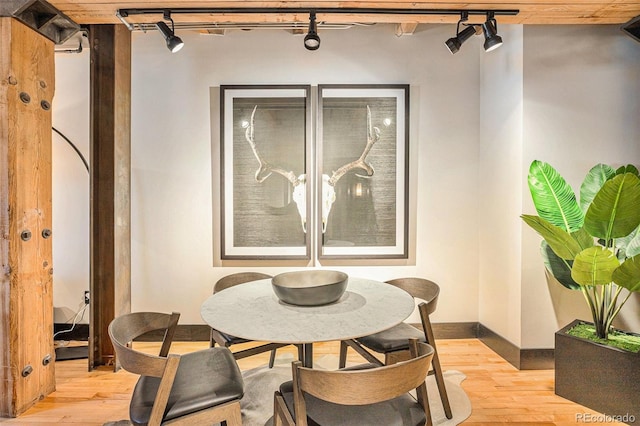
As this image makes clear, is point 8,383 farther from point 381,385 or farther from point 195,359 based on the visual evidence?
point 381,385

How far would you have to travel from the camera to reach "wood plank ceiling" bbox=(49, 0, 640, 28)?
7.28 ft

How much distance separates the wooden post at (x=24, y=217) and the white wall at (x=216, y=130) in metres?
0.88

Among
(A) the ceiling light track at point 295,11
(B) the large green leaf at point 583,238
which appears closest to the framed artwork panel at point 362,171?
(A) the ceiling light track at point 295,11

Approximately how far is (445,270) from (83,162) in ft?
10.9

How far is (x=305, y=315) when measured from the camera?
5.42 ft

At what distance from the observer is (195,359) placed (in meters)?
1.74

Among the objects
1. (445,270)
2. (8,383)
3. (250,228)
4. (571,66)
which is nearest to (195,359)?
(8,383)

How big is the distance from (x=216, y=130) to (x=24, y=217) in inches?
60.3

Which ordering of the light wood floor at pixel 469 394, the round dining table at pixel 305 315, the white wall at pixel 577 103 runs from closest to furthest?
the round dining table at pixel 305 315, the light wood floor at pixel 469 394, the white wall at pixel 577 103

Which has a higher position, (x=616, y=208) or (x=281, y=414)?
(x=616, y=208)

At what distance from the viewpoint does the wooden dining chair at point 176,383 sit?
1.32m

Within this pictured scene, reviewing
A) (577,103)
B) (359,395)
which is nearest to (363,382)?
(359,395)

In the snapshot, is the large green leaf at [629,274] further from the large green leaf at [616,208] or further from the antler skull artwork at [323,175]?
the antler skull artwork at [323,175]

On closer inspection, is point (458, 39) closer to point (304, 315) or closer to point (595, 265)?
point (595, 265)
